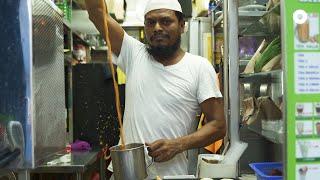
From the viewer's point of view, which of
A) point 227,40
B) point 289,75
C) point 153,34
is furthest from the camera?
point 153,34

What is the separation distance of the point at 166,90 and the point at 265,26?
555 millimetres

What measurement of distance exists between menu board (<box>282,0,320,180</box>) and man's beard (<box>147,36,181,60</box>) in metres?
0.84

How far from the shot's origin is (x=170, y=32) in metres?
1.91

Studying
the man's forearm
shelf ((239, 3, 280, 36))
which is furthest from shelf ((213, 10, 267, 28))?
the man's forearm

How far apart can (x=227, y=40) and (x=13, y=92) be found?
1.19 meters

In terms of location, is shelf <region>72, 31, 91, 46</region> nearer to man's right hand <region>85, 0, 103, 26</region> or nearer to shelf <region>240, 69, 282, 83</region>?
man's right hand <region>85, 0, 103, 26</region>

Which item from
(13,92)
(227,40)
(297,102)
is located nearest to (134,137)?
(227,40)

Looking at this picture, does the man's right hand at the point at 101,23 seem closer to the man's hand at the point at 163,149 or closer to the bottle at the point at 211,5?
the man's hand at the point at 163,149

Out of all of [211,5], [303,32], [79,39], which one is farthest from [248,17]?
[79,39]

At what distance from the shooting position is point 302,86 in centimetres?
111

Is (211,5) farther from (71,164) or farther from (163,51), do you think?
(71,164)

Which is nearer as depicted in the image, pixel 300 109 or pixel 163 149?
pixel 300 109

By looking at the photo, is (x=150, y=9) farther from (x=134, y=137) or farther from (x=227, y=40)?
(x=134, y=137)

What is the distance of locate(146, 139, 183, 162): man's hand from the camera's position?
5.24 feet
